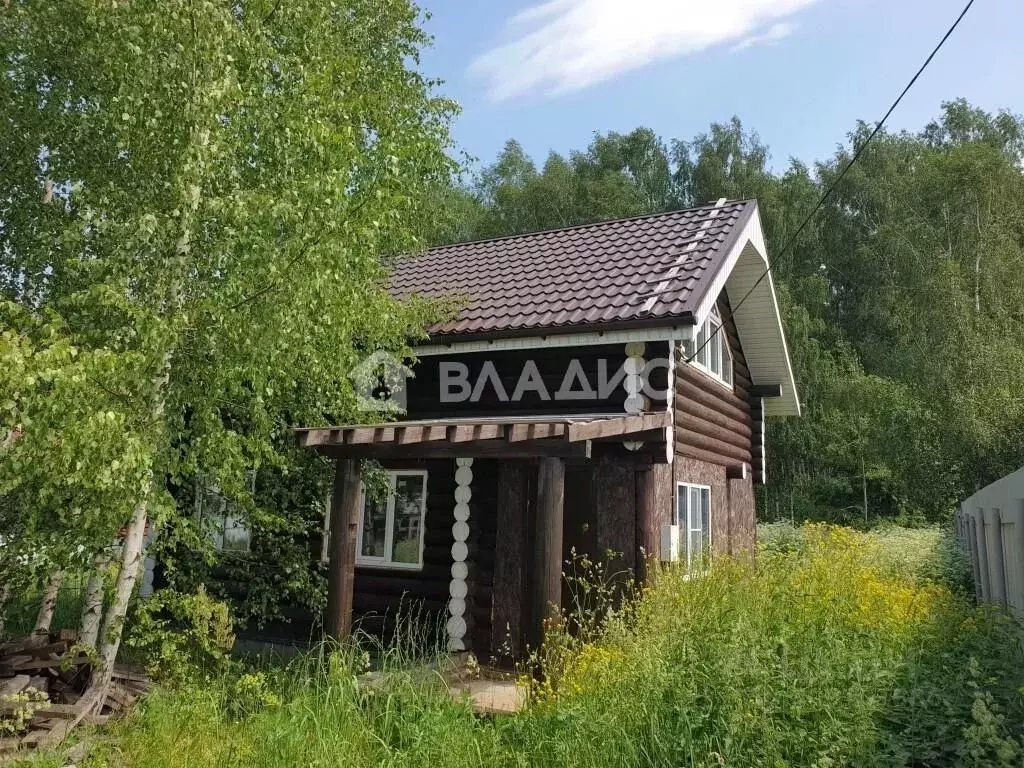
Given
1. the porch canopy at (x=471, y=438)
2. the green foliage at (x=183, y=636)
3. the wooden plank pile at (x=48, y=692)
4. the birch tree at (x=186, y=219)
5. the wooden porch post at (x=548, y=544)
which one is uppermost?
the birch tree at (x=186, y=219)

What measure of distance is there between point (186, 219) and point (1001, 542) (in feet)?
25.7

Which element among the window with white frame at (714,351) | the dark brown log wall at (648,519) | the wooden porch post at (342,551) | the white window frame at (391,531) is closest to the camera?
the wooden porch post at (342,551)

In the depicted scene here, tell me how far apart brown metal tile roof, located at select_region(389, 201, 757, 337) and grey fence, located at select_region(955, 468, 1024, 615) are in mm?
3341

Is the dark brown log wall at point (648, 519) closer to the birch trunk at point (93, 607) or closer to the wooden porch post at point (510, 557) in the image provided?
the wooden porch post at point (510, 557)

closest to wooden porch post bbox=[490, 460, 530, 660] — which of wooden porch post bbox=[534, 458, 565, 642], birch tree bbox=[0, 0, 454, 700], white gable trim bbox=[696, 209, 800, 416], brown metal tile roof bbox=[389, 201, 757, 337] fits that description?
brown metal tile roof bbox=[389, 201, 757, 337]

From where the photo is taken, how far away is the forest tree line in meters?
22.8

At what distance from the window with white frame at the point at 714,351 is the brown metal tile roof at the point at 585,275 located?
4.62 ft

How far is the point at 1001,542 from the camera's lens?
7.03 meters

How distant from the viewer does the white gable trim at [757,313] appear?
424 inches

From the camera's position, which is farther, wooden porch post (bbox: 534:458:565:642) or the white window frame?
the white window frame

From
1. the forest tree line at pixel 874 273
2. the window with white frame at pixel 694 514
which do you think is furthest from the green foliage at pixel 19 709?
the forest tree line at pixel 874 273

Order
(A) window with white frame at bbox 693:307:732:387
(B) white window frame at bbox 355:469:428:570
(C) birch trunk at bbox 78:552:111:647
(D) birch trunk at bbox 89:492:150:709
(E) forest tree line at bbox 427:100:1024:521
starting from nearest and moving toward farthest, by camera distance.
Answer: (D) birch trunk at bbox 89:492:150:709, (C) birch trunk at bbox 78:552:111:647, (B) white window frame at bbox 355:469:428:570, (A) window with white frame at bbox 693:307:732:387, (E) forest tree line at bbox 427:100:1024:521

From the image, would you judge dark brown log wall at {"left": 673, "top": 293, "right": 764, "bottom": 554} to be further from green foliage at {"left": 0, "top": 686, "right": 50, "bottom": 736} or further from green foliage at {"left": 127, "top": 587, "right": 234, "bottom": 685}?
green foliage at {"left": 0, "top": 686, "right": 50, "bottom": 736}

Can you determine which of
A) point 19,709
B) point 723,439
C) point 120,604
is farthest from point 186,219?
point 723,439
